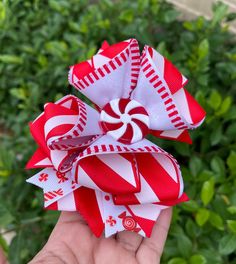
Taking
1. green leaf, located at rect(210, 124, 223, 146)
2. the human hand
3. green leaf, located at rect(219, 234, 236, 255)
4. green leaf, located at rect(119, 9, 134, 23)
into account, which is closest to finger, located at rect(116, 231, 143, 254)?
the human hand

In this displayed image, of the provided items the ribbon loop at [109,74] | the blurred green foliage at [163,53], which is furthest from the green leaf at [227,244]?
the ribbon loop at [109,74]

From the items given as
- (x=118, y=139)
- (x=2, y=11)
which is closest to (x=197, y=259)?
(x=118, y=139)

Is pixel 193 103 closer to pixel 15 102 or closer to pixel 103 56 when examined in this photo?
pixel 103 56

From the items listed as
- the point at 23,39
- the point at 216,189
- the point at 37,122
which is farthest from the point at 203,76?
the point at 23,39

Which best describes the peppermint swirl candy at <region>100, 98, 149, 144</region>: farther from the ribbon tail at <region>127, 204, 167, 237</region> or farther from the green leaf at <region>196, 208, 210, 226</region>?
the green leaf at <region>196, 208, 210, 226</region>

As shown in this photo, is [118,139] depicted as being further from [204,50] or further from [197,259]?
[204,50]

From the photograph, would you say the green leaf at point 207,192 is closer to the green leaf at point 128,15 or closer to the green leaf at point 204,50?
the green leaf at point 204,50

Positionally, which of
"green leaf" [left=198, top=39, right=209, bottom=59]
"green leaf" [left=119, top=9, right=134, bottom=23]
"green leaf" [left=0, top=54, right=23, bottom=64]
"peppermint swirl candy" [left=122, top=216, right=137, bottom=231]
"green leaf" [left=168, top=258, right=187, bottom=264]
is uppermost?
"green leaf" [left=119, top=9, right=134, bottom=23]
